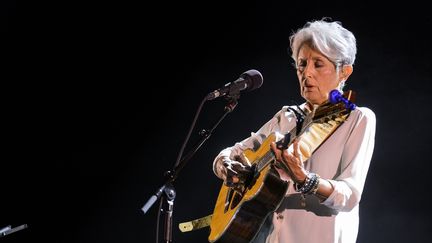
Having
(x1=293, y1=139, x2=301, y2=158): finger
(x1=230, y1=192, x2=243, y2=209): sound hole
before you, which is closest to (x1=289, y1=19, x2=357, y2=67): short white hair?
(x1=293, y1=139, x2=301, y2=158): finger

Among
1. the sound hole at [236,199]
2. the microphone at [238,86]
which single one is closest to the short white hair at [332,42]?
the microphone at [238,86]

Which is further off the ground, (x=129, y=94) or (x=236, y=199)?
(x=129, y=94)

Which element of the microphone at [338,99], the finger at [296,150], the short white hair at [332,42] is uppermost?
the short white hair at [332,42]

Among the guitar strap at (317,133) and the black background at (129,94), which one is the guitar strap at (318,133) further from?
the black background at (129,94)

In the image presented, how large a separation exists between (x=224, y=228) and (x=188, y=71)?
269cm

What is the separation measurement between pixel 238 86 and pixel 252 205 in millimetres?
781

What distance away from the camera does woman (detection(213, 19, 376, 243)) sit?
2.20 metres

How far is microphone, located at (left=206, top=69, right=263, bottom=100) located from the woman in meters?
0.27

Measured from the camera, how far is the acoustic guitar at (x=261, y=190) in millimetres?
2289

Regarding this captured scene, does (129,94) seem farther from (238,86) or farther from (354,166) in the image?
(354,166)

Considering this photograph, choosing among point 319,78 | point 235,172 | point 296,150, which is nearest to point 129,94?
point 235,172

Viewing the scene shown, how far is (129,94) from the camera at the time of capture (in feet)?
17.0

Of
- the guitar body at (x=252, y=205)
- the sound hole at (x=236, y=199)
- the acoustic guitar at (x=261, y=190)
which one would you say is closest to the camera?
the acoustic guitar at (x=261, y=190)

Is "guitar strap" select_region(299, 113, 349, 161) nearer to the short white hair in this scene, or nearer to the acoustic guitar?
the acoustic guitar
